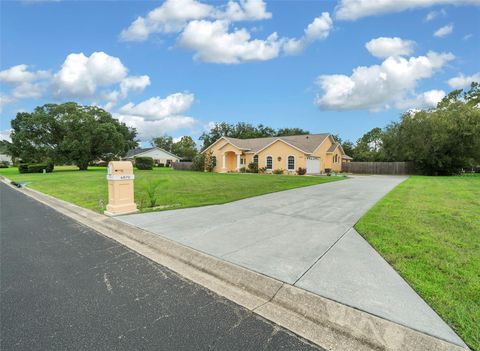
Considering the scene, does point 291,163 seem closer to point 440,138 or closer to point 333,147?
point 333,147

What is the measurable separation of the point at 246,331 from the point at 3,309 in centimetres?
260

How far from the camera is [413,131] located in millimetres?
29672

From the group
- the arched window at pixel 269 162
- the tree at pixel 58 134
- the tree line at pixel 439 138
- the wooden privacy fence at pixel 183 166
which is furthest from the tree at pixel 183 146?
the tree line at pixel 439 138

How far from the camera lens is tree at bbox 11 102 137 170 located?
117ft

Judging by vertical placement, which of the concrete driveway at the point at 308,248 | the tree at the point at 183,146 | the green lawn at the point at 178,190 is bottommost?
the concrete driveway at the point at 308,248

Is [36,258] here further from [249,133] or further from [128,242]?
[249,133]

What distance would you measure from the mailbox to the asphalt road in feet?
9.52

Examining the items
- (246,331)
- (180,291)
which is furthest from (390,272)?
(180,291)

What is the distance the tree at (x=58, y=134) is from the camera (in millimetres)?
35812

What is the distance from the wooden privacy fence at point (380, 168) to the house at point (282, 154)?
1.68 m

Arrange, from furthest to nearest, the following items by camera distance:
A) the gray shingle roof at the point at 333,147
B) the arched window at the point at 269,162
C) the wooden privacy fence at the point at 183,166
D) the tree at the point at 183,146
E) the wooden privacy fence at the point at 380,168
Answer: the tree at the point at 183,146 < the wooden privacy fence at the point at 183,166 < the gray shingle roof at the point at 333,147 < the wooden privacy fence at the point at 380,168 < the arched window at the point at 269,162

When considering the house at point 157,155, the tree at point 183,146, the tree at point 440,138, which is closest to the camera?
the tree at point 440,138

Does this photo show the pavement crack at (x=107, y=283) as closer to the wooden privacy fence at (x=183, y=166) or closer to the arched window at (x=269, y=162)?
the arched window at (x=269, y=162)

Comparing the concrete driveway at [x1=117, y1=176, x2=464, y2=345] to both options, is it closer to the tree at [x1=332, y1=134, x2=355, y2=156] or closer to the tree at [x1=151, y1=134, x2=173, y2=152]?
the tree at [x1=332, y1=134, x2=355, y2=156]
